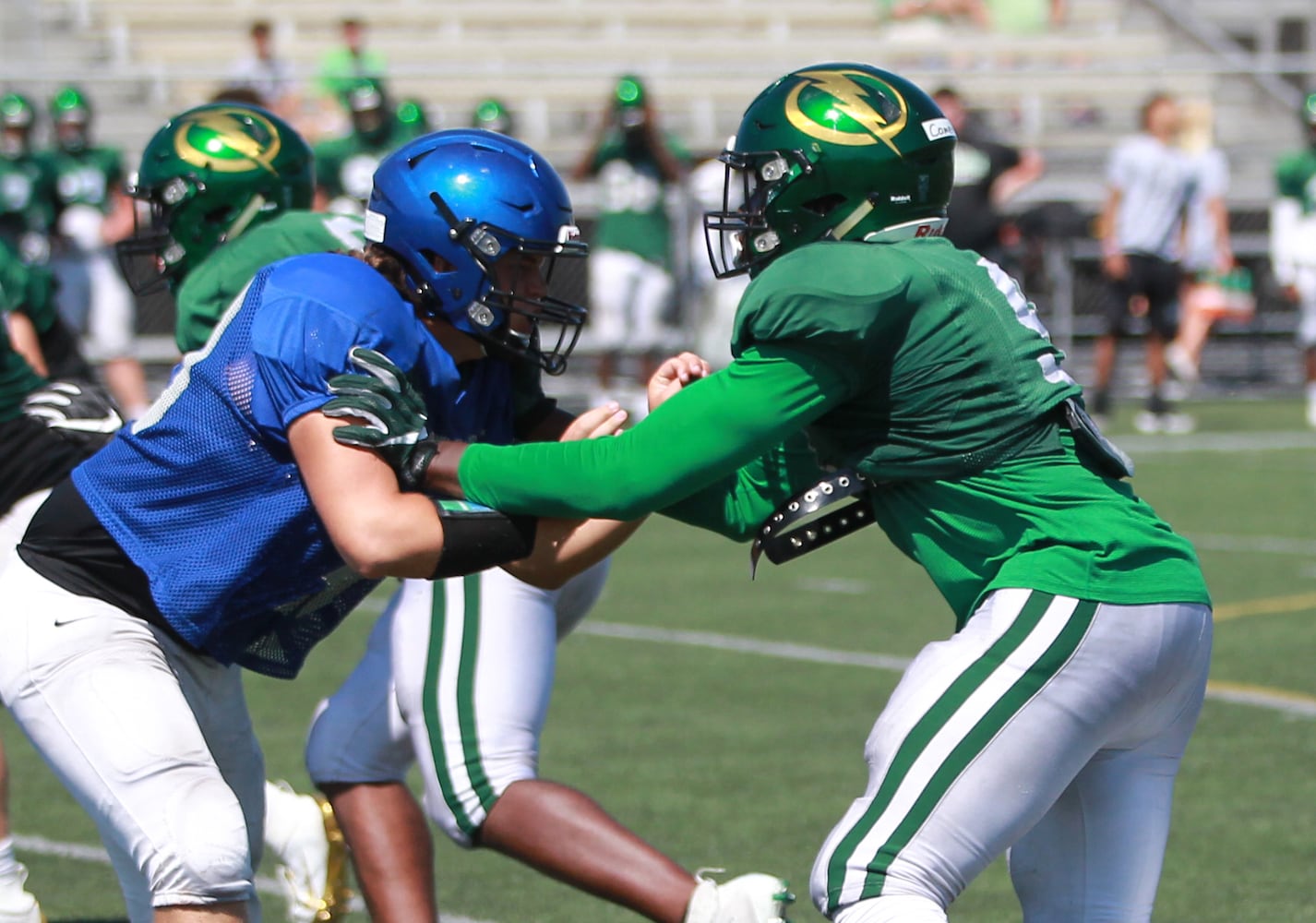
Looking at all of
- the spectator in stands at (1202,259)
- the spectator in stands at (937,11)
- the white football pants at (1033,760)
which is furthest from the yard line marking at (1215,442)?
the white football pants at (1033,760)

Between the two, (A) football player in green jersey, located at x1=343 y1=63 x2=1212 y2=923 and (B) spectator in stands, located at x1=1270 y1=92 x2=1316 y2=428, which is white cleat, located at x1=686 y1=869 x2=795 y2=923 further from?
(B) spectator in stands, located at x1=1270 y1=92 x2=1316 y2=428

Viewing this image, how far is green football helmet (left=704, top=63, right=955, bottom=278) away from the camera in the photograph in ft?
10.3

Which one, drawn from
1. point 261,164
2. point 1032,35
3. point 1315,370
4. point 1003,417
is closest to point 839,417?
point 1003,417

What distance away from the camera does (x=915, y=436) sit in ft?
9.95

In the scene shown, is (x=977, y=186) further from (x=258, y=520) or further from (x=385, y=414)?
(x=385, y=414)

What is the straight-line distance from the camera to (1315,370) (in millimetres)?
13641

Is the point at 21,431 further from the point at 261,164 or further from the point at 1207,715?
the point at 1207,715

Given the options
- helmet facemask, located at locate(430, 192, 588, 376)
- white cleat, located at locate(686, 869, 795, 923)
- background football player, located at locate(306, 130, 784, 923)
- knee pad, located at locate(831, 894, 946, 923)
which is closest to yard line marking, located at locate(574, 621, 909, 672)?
background football player, located at locate(306, 130, 784, 923)

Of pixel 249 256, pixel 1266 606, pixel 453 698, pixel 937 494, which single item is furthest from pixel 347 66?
pixel 937 494

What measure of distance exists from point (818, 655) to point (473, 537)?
4.16 meters

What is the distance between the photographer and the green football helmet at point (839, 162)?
10.3 feet

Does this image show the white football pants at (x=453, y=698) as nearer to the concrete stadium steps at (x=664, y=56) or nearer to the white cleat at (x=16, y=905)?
the white cleat at (x=16, y=905)

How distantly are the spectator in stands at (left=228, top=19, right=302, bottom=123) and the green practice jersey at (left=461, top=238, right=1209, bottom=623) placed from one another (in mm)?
11231

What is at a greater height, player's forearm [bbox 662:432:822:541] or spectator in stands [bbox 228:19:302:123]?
player's forearm [bbox 662:432:822:541]
